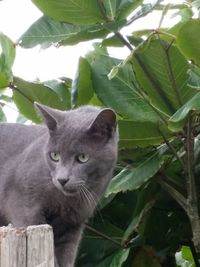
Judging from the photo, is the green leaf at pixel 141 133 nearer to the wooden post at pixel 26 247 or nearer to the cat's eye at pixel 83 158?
the cat's eye at pixel 83 158

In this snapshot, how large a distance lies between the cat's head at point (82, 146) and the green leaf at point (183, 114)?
0.21m

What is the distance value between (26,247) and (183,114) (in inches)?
38.0

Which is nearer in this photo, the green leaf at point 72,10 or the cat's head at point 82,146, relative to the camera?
the cat's head at point 82,146

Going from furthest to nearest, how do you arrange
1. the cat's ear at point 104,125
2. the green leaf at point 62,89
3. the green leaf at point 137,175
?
the green leaf at point 62,89 → the green leaf at point 137,175 → the cat's ear at point 104,125

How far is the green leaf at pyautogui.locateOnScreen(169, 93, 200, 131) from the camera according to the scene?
2.14m

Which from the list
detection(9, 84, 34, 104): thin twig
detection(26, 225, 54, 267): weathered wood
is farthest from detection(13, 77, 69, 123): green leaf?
detection(26, 225, 54, 267): weathered wood

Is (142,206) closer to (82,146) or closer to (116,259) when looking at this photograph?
(116,259)

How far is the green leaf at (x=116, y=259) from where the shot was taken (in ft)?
7.95

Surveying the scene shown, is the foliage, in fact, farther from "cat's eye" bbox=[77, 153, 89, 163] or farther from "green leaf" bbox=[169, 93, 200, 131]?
"cat's eye" bbox=[77, 153, 89, 163]

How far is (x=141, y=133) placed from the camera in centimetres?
247

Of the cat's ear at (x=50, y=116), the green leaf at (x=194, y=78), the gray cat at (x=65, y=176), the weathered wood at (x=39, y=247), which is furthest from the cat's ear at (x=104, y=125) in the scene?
the weathered wood at (x=39, y=247)

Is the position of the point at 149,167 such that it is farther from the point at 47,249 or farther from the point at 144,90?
the point at 47,249

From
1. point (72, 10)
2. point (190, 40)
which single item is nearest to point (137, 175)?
point (190, 40)

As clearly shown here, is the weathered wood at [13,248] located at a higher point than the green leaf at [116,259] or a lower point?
higher
